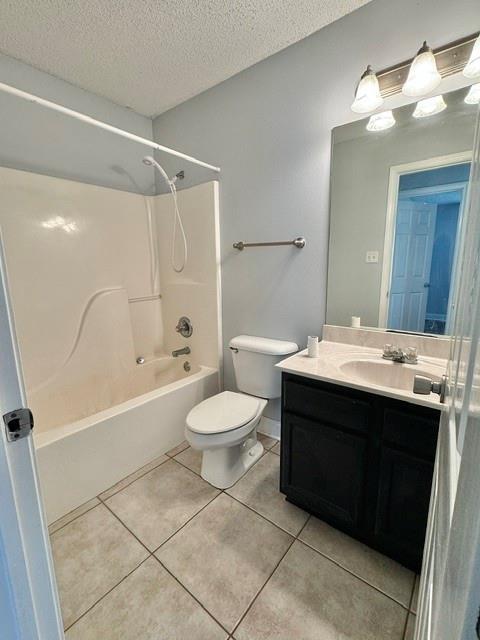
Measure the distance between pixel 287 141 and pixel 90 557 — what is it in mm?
2391

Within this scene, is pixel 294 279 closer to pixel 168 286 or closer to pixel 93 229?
pixel 168 286

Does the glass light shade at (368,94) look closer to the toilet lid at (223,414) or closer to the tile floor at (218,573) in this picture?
the toilet lid at (223,414)

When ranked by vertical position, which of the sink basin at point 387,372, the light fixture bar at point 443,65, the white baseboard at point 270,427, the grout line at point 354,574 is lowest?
the grout line at point 354,574

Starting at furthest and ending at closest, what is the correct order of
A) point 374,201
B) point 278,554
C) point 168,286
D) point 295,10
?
point 168,286
point 374,201
point 295,10
point 278,554

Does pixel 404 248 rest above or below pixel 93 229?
below

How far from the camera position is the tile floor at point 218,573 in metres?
1.02

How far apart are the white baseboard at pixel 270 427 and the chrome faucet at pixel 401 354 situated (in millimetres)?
981

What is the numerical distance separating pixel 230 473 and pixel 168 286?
62.7 inches

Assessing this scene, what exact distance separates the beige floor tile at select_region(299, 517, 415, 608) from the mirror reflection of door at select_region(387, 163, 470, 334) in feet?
3.46

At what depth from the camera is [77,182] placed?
2021 millimetres

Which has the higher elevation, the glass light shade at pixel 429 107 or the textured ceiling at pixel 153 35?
the textured ceiling at pixel 153 35

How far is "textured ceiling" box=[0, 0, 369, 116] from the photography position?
4.58 ft

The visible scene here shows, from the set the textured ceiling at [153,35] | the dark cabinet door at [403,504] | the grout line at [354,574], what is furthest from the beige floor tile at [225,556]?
the textured ceiling at [153,35]

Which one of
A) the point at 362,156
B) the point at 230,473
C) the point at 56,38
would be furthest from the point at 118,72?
the point at 230,473
